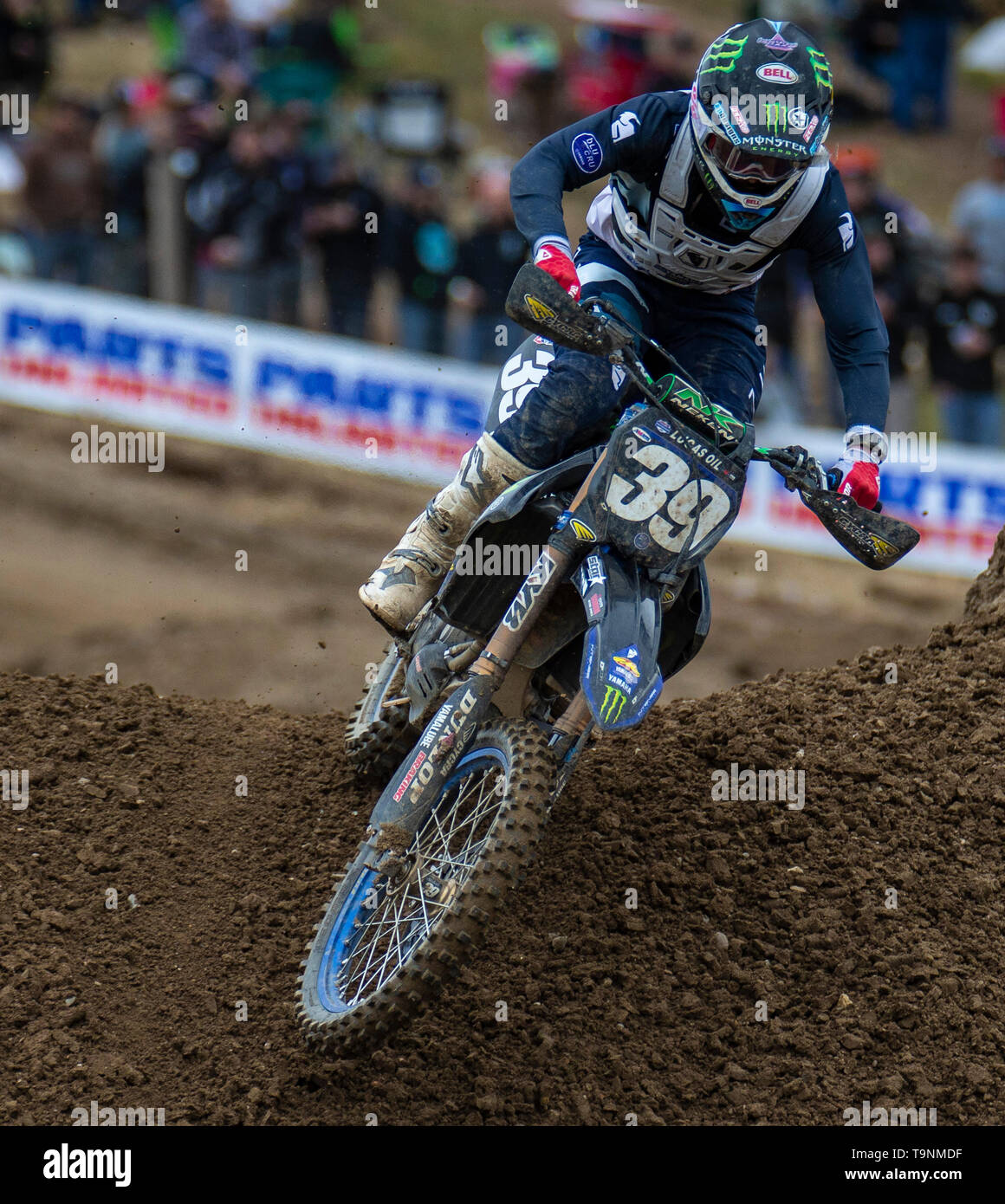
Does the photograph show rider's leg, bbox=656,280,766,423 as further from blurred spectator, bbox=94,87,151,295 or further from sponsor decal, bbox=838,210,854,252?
blurred spectator, bbox=94,87,151,295

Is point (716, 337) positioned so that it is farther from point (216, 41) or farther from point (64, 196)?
point (216, 41)

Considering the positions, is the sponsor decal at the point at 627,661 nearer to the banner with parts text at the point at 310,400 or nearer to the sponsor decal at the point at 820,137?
the sponsor decal at the point at 820,137

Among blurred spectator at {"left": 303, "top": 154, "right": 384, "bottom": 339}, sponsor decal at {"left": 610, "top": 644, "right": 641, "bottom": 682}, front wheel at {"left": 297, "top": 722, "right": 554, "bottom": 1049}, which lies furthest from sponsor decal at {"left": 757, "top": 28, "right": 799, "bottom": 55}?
blurred spectator at {"left": 303, "top": 154, "right": 384, "bottom": 339}

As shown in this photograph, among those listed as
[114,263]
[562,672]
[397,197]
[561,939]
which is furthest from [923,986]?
[114,263]

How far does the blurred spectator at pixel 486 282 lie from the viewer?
524 inches

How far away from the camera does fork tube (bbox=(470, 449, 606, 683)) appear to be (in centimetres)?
461

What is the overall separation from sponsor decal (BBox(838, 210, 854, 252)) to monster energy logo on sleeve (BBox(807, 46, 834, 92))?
457mm

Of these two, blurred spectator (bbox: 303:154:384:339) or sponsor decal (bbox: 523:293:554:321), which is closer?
sponsor decal (bbox: 523:293:554:321)

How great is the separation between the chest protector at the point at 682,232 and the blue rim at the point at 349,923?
1.89 m

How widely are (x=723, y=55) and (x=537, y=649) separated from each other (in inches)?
78.0

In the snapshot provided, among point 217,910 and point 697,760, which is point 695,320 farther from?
point 217,910

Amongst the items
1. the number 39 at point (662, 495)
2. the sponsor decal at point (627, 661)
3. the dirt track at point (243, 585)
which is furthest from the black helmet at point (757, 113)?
the dirt track at point (243, 585)

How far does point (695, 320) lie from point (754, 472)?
26.3 ft

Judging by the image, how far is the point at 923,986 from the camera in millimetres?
4953
